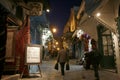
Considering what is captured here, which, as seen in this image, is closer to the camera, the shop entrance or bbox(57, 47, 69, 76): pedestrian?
bbox(57, 47, 69, 76): pedestrian

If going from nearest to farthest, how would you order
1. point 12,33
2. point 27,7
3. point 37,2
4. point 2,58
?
point 2,58, point 12,33, point 27,7, point 37,2

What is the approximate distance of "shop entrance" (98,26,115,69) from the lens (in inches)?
520

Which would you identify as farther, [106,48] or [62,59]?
[106,48]

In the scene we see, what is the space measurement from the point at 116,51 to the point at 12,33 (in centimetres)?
650

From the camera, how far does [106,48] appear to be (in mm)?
13453

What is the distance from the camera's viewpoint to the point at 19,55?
387 inches

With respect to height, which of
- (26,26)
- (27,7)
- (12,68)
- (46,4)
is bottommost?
(12,68)

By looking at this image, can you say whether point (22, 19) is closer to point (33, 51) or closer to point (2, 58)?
point (33, 51)

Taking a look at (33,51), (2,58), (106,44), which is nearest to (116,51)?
(106,44)

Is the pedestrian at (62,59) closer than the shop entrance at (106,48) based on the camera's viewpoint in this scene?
Yes

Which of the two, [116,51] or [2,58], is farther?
[116,51]

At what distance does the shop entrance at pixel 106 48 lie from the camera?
13.2 m

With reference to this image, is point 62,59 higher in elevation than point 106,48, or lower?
lower

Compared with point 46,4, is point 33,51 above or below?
below
